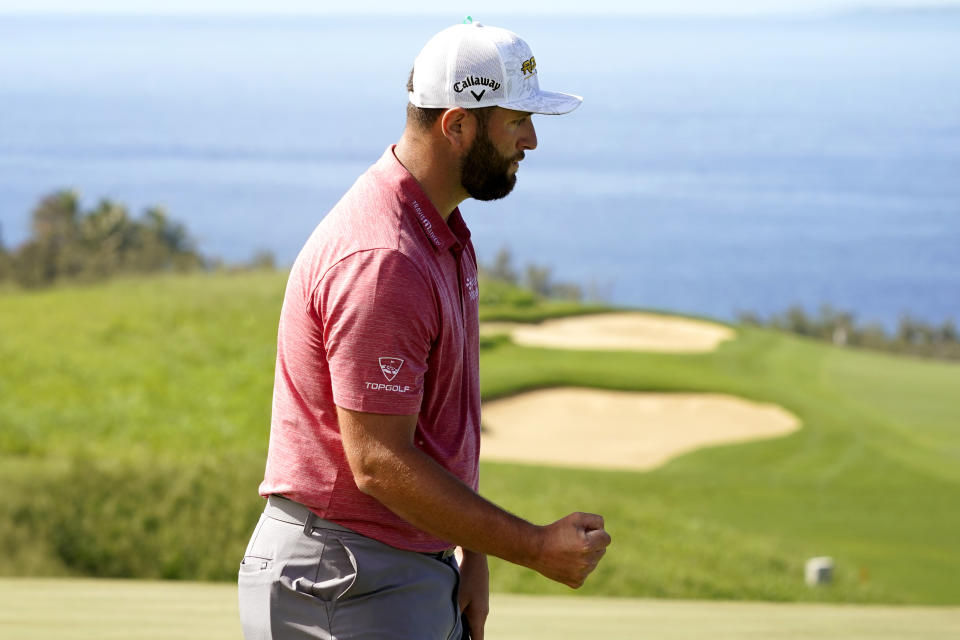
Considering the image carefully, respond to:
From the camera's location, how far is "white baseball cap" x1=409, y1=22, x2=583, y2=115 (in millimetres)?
1683

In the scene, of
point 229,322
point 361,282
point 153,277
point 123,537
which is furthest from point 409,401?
point 153,277

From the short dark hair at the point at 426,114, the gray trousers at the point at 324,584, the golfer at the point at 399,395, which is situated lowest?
the gray trousers at the point at 324,584

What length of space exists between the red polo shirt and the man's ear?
0.29ft

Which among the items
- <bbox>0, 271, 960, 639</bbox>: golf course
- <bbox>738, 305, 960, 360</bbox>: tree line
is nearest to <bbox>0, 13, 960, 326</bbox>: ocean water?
<bbox>738, 305, 960, 360</bbox>: tree line

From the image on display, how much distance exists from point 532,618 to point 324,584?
74.0 inches

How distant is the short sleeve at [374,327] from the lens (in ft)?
5.12

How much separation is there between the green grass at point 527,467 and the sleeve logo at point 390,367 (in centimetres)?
645

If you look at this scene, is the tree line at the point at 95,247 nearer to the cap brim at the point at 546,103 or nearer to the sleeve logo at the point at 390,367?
the cap brim at the point at 546,103

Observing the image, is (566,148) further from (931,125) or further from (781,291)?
(781,291)

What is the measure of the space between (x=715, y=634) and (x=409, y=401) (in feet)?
6.36

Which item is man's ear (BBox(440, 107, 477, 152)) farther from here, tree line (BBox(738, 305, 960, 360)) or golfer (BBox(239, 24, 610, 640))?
tree line (BBox(738, 305, 960, 360))

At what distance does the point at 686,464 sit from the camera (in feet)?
38.4

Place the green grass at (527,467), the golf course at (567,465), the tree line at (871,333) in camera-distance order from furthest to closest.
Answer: the tree line at (871,333), the green grass at (527,467), the golf course at (567,465)

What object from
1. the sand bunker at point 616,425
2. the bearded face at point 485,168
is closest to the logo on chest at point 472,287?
the bearded face at point 485,168
